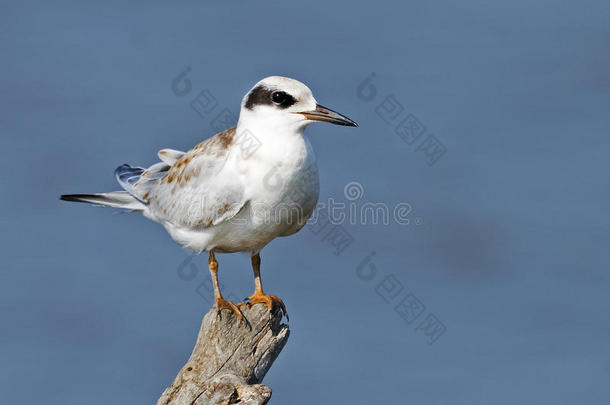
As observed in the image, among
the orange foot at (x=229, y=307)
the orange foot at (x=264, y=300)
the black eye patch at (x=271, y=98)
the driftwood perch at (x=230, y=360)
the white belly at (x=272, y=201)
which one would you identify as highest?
the black eye patch at (x=271, y=98)

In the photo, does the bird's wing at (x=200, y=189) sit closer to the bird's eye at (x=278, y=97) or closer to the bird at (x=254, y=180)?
the bird at (x=254, y=180)

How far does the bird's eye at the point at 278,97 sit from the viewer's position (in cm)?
835

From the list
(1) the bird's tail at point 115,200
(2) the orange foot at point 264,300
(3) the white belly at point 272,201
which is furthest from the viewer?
(1) the bird's tail at point 115,200

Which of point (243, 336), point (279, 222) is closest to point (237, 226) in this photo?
point (279, 222)

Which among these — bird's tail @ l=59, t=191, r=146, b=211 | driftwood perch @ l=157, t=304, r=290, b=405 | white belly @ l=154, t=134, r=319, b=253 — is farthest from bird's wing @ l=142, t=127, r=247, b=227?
driftwood perch @ l=157, t=304, r=290, b=405

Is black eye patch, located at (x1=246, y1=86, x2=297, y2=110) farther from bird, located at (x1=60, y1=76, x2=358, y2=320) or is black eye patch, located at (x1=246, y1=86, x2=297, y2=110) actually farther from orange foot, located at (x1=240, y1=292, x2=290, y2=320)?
orange foot, located at (x1=240, y1=292, x2=290, y2=320)

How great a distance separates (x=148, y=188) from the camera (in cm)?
973

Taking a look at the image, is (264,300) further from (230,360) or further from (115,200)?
(115,200)

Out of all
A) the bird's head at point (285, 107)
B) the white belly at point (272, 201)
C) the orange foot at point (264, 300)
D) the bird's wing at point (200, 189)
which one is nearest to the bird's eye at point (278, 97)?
the bird's head at point (285, 107)

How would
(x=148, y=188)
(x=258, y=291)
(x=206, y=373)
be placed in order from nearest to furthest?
(x=206, y=373) → (x=258, y=291) → (x=148, y=188)

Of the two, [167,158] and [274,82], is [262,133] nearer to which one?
[274,82]

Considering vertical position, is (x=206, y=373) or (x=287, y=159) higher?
(x=287, y=159)

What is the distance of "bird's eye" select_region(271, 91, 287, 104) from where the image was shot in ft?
27.4

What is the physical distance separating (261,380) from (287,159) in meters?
1.85
